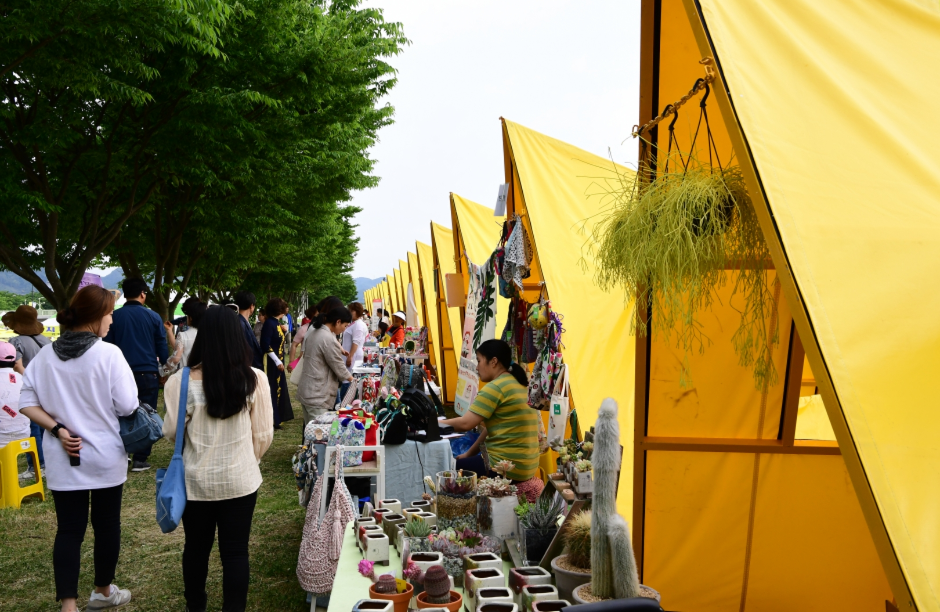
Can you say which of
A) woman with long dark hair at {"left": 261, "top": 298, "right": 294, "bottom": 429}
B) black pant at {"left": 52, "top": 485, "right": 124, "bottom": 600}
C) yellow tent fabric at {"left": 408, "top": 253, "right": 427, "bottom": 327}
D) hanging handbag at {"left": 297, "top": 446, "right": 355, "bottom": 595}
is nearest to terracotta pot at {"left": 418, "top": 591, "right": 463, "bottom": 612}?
hanging handbag at {"left": 297, "top": 446, "right": 355, "bottom": 595}

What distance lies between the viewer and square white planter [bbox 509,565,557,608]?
2.43 metres

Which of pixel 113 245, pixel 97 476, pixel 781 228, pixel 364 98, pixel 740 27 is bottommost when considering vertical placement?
pixel 97 476

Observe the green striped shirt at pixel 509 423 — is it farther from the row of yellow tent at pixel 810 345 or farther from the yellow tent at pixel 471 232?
the yellow tent at pixel 471 232

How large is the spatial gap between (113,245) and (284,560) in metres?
12.6

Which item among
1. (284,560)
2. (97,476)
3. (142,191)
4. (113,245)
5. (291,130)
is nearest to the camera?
(97,476)

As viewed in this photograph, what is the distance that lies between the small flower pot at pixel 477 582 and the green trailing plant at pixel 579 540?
0.86 feet

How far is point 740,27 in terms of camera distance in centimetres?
244

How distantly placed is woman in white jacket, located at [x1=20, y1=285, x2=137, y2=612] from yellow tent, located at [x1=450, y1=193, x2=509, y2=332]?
703cm

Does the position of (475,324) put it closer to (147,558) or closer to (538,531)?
(147,558)

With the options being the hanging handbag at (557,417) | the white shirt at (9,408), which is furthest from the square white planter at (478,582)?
the white shirt at (9,408)

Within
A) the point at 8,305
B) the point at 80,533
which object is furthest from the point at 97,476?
the point at 8,305

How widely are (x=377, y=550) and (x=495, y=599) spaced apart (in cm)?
81

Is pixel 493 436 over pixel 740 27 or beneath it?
beneath

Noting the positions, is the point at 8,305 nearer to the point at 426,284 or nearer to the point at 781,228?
the point at 426,284
